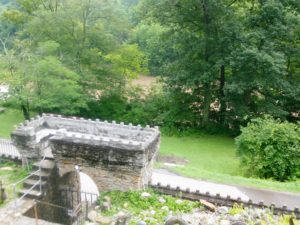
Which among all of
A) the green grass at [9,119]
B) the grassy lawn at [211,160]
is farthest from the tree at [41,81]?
the grassy lawn at [211,160]

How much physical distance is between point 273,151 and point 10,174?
11139 millimetres

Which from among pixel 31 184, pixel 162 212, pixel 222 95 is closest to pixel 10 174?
pixel 31 184

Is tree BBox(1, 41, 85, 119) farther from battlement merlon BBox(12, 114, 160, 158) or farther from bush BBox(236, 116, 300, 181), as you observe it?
bush BBox(236, 116, 300, 181)

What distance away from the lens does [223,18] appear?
25797 mm

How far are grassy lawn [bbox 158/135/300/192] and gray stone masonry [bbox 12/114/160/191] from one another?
12.2ft

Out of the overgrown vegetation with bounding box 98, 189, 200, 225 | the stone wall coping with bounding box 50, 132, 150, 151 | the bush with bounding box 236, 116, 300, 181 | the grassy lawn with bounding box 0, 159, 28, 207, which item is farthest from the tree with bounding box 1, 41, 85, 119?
the overgrown vegetation with bounding box 98, 189, 200, 225

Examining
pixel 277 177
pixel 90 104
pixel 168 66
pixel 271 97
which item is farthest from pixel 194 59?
pixel 277 177

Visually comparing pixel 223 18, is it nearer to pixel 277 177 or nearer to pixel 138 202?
pixel 277 177

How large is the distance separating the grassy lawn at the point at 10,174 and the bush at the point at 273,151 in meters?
10.1

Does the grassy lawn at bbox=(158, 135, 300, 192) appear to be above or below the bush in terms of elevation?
below

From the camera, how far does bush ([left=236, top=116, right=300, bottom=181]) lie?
18484 mm

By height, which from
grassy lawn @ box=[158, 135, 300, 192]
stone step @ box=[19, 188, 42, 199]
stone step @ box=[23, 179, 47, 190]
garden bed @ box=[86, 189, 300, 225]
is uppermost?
stone step @ box=[23, 179, 47, 190]

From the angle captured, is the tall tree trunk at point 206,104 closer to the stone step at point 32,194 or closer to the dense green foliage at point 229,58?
the dense green foliage at point 229,58

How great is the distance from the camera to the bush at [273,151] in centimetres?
1848
